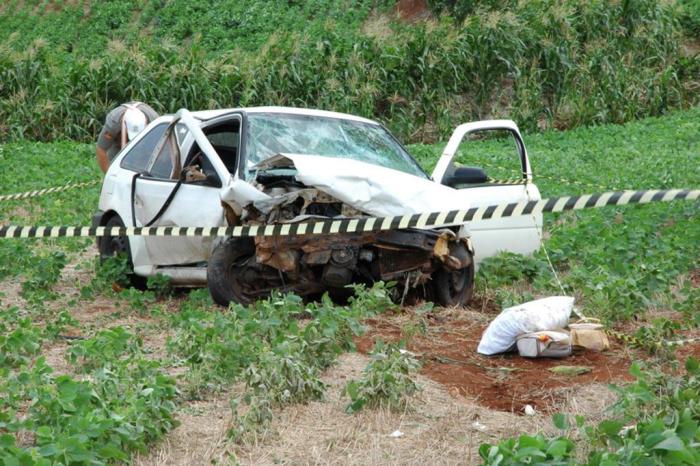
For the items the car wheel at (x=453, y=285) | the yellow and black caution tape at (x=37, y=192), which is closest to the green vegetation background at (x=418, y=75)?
the yellow and black caution tape at (x=37, y=192)

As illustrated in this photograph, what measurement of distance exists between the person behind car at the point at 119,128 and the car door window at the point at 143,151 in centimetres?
191

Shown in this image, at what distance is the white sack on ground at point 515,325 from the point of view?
726 centimetres

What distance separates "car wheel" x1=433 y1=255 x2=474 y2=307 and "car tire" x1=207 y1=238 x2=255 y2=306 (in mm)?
1335

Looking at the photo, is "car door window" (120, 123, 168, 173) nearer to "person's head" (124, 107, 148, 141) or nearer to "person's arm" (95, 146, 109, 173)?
"person's head" (124, 107, 148, 141)

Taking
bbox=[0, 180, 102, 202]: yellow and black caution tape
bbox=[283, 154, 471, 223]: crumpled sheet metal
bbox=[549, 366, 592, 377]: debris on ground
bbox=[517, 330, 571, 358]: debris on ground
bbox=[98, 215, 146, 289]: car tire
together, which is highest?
bbox=[283, 154, 471, 223]: crumpled sheet metal

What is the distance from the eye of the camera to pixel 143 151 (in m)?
10.7

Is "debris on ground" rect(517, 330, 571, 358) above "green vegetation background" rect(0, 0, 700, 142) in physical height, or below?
above

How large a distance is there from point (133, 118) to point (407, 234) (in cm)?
504

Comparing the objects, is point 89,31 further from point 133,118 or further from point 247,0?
point 133,118

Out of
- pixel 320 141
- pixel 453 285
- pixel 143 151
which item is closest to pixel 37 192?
pixel 143 151

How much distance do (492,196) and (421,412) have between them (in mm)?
4015

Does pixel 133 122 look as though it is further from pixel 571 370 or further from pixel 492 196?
pixel 571 370

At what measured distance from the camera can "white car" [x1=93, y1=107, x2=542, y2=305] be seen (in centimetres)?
854

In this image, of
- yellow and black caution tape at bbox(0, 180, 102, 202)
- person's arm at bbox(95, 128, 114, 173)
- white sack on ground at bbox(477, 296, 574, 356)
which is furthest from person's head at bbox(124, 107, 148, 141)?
white sack on ground at bbox(477, 296, 574, 356)
